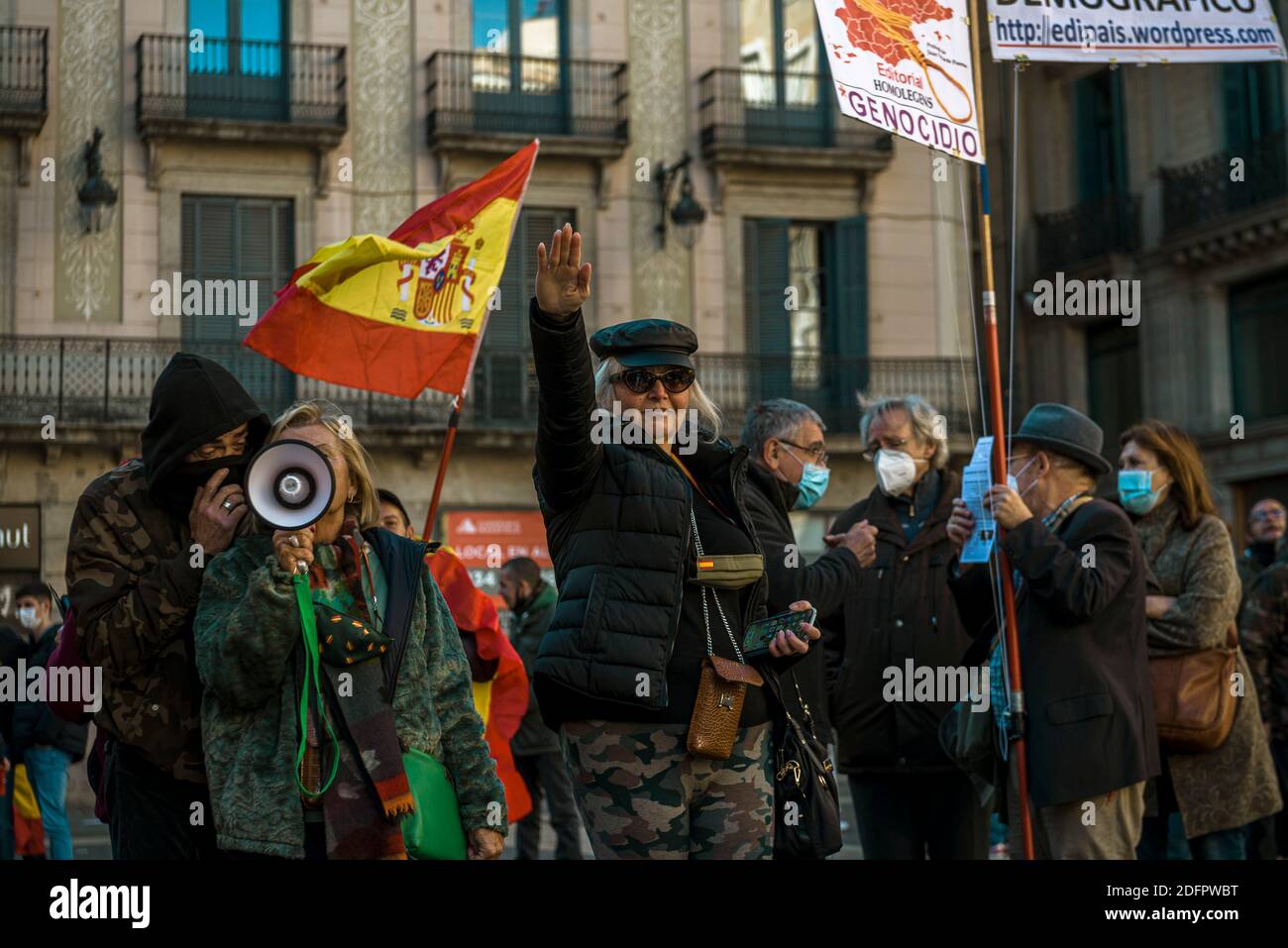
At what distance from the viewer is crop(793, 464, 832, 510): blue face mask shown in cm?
637

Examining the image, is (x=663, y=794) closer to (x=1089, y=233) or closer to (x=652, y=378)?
(x=652, y=378)

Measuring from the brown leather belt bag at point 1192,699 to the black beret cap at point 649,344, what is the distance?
2.92m

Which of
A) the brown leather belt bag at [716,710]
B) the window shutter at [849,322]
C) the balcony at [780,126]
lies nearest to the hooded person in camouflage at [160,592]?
the brown leather belt bag at [716,710]

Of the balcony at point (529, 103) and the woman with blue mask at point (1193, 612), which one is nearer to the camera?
the woman with blue mask at point (1193, 612)

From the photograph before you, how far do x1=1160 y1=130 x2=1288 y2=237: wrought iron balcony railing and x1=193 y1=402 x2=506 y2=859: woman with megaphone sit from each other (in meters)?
22.7

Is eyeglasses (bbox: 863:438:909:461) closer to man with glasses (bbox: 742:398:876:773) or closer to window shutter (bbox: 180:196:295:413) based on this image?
man with glasses (bbox: 742:398:876:773)

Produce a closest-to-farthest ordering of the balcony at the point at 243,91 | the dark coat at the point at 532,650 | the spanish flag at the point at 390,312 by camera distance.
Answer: the spanish flag at the point at 390,312, the dark coat at the point at 532,650, the balcony at the point at 243,91

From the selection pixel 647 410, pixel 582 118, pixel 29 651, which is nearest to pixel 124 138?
pixel 582 118

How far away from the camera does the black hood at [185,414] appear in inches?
182

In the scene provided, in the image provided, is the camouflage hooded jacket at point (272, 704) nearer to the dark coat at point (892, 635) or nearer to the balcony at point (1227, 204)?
the dark coat at point (892, 635)

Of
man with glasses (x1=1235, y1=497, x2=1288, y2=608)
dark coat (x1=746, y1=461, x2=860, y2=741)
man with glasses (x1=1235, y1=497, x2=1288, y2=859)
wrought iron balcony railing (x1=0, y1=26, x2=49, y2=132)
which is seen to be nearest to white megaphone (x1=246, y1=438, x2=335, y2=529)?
dark coat (x1=746, y1=461, x2=860, y2=741)
